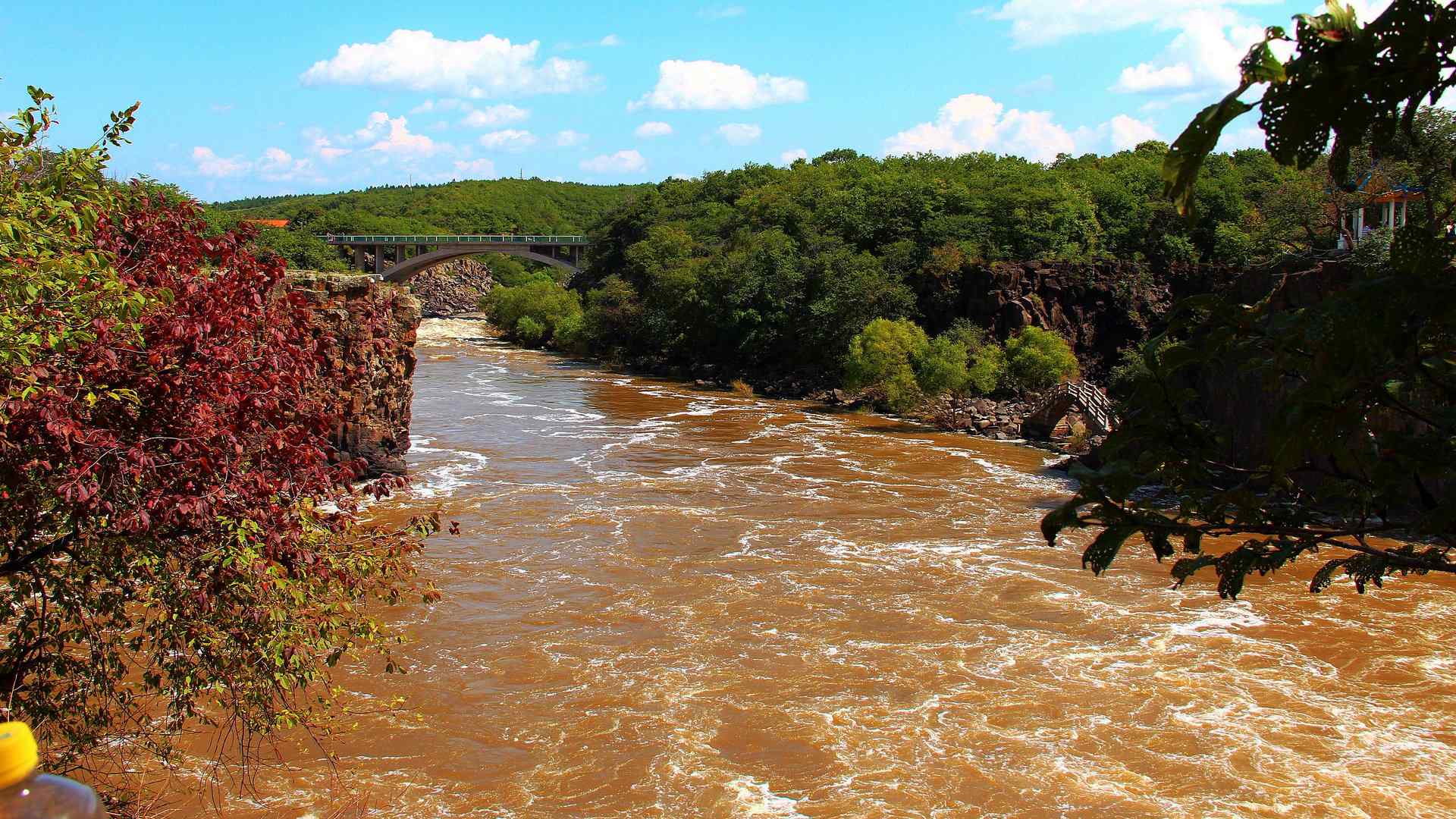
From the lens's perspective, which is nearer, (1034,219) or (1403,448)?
(1403,448)

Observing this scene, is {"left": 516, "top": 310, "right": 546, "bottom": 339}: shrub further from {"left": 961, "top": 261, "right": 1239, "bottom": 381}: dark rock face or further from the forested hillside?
{"left": 961, "top": 261, "right": 1239, "bottom": 381}: dark rock face

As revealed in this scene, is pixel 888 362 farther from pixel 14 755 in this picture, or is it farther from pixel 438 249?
pixel 438 249

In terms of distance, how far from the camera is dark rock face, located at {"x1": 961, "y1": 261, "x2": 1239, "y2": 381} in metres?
38.1

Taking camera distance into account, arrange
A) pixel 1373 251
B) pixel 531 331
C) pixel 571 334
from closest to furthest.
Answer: pixel 1373 251, pixel 571 334, pixel 531 331

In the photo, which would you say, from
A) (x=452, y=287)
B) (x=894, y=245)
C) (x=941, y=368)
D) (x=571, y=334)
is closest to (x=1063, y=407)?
(x=941, y=368)

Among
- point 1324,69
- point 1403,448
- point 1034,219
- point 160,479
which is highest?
point 1034,219

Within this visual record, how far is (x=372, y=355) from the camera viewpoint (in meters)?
21.8

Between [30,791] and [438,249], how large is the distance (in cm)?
7057

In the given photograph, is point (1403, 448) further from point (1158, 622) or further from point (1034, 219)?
point (1034, 219)

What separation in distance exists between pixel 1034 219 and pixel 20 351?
40.2m

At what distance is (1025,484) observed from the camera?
24.2m

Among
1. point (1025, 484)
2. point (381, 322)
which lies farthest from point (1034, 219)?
point (381, 322)

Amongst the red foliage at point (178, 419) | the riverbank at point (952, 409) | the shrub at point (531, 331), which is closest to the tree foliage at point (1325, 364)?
the red foliage at point (178, 419)

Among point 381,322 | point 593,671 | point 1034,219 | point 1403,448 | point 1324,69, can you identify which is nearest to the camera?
point 1324,69
